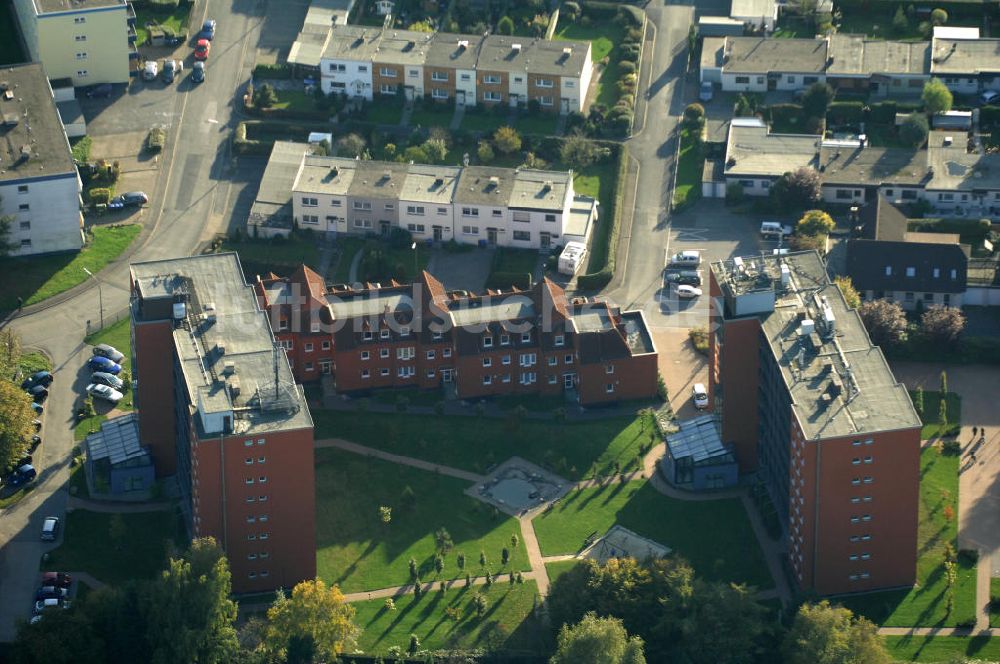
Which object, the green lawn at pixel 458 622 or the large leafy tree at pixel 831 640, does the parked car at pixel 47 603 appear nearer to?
the green lawn at pixel 458 622

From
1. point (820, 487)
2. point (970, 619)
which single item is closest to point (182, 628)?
point (820, 487)

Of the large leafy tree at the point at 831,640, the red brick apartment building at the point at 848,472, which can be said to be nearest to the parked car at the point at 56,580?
the large leafy tree at the point at 831,640

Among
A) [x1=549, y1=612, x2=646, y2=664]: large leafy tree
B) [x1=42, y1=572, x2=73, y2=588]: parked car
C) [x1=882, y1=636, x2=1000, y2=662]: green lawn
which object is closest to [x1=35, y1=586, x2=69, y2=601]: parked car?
[x1=42, y1=572, x2=73, y2=588]: parked car

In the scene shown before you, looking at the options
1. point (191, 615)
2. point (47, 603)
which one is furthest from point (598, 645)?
point (47, 603)

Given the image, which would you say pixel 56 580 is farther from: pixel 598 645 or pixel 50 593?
pixel 598 645

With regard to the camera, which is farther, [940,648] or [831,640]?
[940,648]

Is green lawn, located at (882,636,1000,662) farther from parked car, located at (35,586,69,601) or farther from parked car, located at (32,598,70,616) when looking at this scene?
parked car, located at (35,586,69,601)
